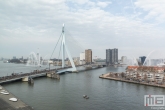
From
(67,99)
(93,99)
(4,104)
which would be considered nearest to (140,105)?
(93,99)

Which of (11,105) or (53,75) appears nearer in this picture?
(11,105)

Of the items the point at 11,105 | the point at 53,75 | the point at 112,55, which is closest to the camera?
the point at 11,105

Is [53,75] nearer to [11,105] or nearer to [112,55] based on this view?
[11,105]

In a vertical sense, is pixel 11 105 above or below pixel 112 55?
below

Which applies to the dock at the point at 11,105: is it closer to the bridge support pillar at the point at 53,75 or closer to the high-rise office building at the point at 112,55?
the bridge support pillar at the point at 53,75

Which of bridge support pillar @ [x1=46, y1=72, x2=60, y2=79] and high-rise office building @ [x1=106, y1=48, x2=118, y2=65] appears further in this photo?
high-rise office building @ [x1=106, y1=48, x2=118, y2=65]

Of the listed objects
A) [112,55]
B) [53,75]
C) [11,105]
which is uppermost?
[112,55]

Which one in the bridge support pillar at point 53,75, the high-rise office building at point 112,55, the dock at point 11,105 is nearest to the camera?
the dock at point 11,105

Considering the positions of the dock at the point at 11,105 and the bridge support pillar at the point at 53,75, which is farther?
the bridge support pillar at the point at 53,75

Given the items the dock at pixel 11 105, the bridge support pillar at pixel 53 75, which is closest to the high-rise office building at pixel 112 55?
the bridge support pillar at pixel 53 75

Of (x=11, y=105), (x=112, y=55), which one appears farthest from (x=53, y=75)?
(x=112, y=55)

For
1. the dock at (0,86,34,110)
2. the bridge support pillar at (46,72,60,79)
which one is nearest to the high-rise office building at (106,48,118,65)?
the bridge support pillar at (46,72,60,79)

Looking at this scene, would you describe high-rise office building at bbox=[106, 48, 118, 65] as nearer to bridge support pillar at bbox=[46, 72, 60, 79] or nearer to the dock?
bridge support pillar at bbox=[46, 72, 60, 79]

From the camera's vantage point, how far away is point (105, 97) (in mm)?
9797
